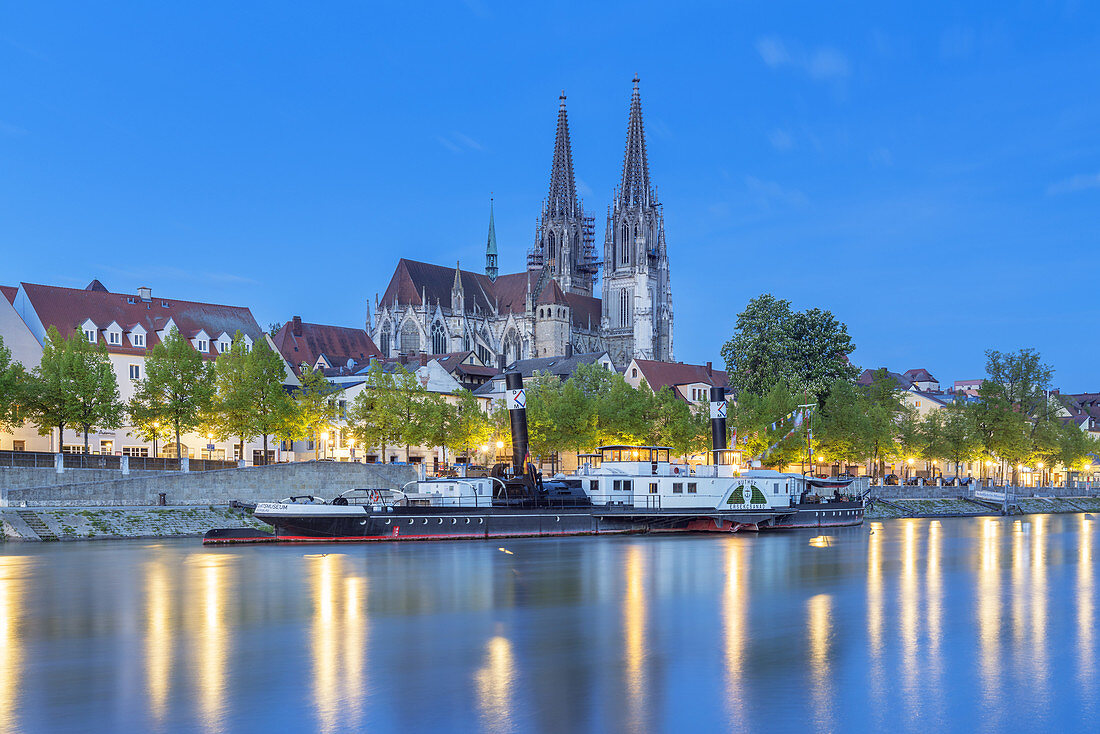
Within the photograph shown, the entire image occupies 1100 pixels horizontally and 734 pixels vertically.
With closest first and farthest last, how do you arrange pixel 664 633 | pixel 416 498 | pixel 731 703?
1. pixel 731 703
2. pixel 664 633
3. pixel 416 498

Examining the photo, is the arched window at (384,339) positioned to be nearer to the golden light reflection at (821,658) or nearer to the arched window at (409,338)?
the arched window at (409,338)

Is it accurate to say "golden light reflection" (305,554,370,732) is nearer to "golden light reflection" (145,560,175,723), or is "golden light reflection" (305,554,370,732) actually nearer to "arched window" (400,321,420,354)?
"golden light reflection" (145,560,175,723)

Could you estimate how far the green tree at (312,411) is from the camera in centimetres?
7738

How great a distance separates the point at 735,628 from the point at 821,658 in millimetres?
4659

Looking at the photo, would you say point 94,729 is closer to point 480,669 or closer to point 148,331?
point 480,669

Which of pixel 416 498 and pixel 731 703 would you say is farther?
pixel 416 498

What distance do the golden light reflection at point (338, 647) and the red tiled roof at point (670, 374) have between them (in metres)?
86.2

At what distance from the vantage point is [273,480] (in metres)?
65.7

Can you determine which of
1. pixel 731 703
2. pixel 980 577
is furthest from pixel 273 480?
pixel 731 703

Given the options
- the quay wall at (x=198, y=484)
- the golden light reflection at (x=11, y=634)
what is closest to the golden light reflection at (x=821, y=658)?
the golden light reflection at (x=11, y=634)

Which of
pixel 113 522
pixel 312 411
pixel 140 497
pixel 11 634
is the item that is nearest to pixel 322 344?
pixel 312 411

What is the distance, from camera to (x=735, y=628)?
29672 millimetres

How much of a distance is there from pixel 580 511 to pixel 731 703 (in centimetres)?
4134

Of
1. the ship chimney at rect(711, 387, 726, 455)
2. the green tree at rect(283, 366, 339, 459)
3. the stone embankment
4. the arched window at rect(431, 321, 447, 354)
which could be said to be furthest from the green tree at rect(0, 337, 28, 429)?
the arched window at rect(431, 321, 447, 354)
